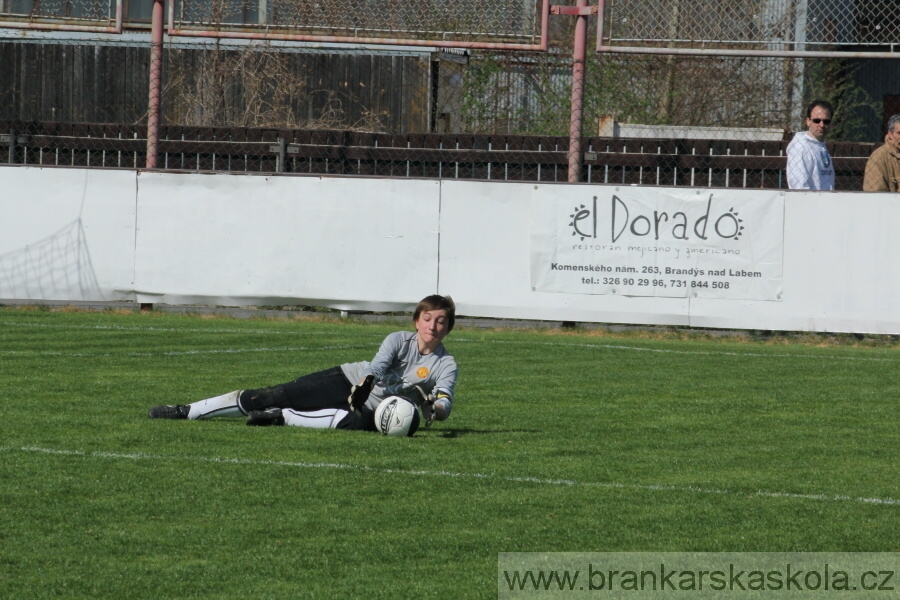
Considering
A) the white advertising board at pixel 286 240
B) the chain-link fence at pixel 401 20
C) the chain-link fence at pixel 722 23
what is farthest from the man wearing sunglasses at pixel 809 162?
the white advertising board at pixel 286 240

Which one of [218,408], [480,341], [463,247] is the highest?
[463,247]

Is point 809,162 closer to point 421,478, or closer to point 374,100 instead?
point 421,478

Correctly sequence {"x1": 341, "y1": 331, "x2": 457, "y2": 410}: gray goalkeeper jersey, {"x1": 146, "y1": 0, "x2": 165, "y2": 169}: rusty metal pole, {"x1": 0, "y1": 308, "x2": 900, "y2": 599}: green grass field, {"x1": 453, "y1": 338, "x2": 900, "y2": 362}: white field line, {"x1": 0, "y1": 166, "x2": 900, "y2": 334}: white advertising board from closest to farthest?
{"x1": 0, "y1": 308, "x2": 900, "y2": 599}: green grass field
{"x1": 341, "y1": 331, "x2": 457, "y2": 410}: gray goalkeeper jersey
{"x1": 453, "y1": 338, "x2": 900, "y2": 362}: white field line
{"x1": 0, "y1": 166, "x2": 900, "y2": 334}: white advertising board
{"x1": 146, "y1": 0, "x2": 165, "y2": 169}: rusty metal pole

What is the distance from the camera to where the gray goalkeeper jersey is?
8.24m

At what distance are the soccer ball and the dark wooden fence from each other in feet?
37.4

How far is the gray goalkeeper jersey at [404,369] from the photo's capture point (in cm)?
824

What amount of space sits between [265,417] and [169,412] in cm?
59

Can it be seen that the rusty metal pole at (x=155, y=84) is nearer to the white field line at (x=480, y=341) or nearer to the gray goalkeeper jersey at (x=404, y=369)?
the white field line at (x=480, y=341)

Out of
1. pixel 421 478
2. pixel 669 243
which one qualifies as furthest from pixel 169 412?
pixel 669 243

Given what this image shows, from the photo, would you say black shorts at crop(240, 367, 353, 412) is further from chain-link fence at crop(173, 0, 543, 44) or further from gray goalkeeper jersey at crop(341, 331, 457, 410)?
chain-link fence at crop(173, 0, 543, 44)

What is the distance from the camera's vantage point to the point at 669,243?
15.5 meters

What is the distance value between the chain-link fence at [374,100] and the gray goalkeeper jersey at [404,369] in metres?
12.4

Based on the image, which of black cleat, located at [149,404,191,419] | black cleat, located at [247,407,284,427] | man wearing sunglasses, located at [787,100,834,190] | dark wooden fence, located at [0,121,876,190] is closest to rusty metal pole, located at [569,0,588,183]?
man wearing sunglasses, located at [787,100,834,190]

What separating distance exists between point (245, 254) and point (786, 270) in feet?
20.5
